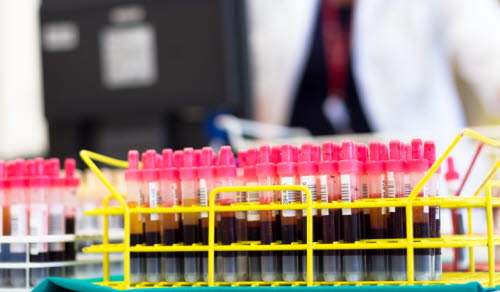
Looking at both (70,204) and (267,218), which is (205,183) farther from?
(70,204)

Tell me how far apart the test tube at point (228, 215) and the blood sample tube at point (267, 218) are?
43mm

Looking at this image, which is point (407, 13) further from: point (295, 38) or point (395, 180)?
point (395, 180)

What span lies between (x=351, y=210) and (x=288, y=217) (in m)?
0.09

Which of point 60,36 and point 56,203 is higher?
point 60,36

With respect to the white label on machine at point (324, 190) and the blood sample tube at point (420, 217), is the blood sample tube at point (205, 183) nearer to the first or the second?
A: the white label on machine at point (324, 190)

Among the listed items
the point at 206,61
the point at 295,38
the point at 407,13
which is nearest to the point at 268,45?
the point at 295,38

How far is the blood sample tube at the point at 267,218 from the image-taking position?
1.07 m

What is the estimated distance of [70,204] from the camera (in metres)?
1.35

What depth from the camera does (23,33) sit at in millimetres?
3727

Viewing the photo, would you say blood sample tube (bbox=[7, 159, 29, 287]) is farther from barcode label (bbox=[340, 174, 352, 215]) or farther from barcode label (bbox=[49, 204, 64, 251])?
barcode label (bbox=[340, 174, 352, 215])

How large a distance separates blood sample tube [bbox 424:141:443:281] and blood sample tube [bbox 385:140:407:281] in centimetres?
4

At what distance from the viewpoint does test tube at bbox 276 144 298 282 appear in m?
1.06

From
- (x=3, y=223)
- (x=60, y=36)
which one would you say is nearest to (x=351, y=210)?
(x=3, y=223)

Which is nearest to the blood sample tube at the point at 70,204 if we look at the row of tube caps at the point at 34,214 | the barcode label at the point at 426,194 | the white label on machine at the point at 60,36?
the row of tube caps at the point at 34,214
